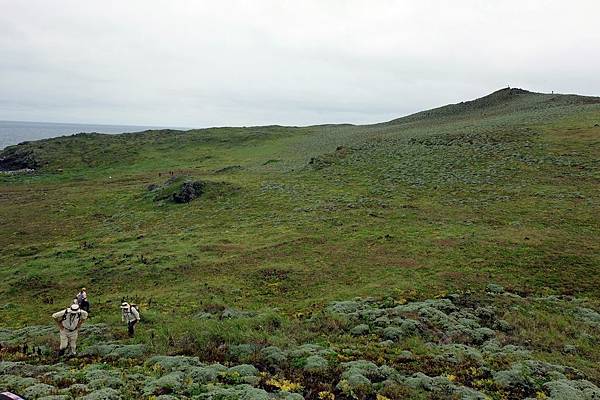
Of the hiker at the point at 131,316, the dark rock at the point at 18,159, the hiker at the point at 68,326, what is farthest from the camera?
the dark rock at the point at 18,159

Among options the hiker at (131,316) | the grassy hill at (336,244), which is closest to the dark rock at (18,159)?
the grassy hill at (336,244)

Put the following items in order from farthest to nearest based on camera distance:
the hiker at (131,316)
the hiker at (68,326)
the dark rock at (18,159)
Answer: the dark rock at (18,159)
the hiker at (131,316)
the hiker at (68,326)

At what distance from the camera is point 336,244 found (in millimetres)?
36688

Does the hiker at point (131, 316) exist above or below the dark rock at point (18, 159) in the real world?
below

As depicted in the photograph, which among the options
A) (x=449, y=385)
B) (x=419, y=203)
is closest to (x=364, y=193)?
(x=419, y=203)

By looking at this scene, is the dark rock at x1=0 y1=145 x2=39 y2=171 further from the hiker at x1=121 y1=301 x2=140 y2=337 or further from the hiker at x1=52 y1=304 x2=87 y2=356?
the hiker at x1=52 y1=304 x2=87 y2=356

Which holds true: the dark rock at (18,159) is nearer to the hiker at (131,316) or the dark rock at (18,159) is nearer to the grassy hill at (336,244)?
the grassy hill at (336,244)

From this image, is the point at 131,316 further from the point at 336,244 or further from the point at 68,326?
the point at 336,244

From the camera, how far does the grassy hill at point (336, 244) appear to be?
21.0m

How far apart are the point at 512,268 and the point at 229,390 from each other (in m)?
22.3

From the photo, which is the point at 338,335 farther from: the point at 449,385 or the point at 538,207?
the point at 538,207

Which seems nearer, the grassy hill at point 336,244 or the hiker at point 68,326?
the hiker at point 68,326

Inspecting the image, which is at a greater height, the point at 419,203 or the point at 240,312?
the point at 419,203

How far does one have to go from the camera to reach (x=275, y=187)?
60.1 meters
